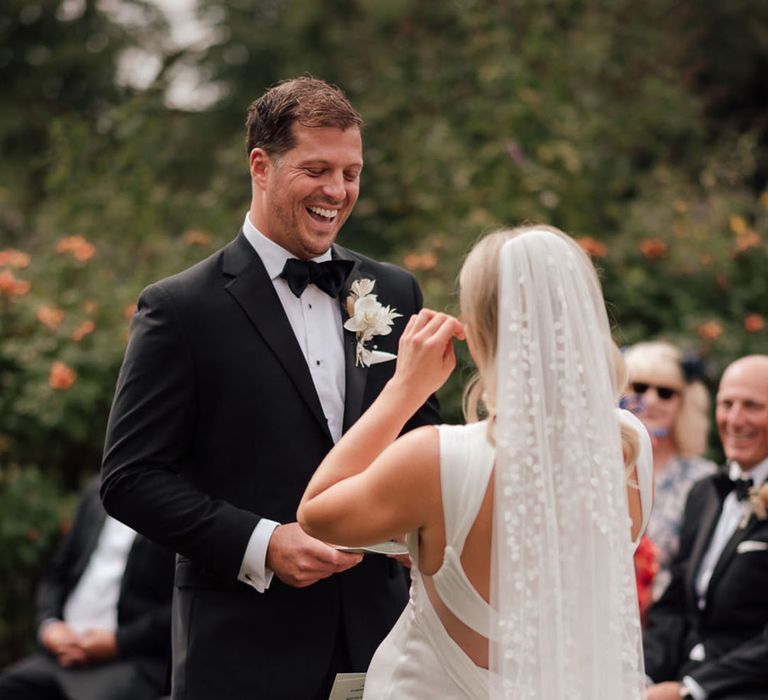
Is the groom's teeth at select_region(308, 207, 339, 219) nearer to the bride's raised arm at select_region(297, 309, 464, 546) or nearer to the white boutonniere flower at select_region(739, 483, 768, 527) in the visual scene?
the bride's raised arm at select_region(297, 309, 464, 546)

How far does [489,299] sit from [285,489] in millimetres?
825

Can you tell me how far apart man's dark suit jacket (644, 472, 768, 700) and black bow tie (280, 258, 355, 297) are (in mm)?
2084

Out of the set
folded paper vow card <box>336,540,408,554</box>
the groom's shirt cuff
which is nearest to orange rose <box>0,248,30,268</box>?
the groom's shirt cuff

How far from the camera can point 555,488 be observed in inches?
99.8

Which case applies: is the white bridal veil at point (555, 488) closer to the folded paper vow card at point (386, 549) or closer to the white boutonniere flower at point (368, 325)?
the folded paper vow card at point (386, 549)

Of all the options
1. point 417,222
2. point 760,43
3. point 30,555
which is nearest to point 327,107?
point 30,555

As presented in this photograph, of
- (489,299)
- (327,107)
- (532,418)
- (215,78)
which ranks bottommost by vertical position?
(532,418)

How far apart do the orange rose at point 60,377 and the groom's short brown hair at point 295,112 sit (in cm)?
319

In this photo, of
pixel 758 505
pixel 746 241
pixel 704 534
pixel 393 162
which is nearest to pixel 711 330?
pixel 746 241

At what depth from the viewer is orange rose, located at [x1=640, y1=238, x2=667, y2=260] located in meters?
7.24

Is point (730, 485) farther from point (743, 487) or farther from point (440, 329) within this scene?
point (440, 329)

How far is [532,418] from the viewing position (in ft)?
8.25

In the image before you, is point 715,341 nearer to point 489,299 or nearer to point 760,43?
point 489,299

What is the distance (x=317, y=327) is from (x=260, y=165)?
445mm
